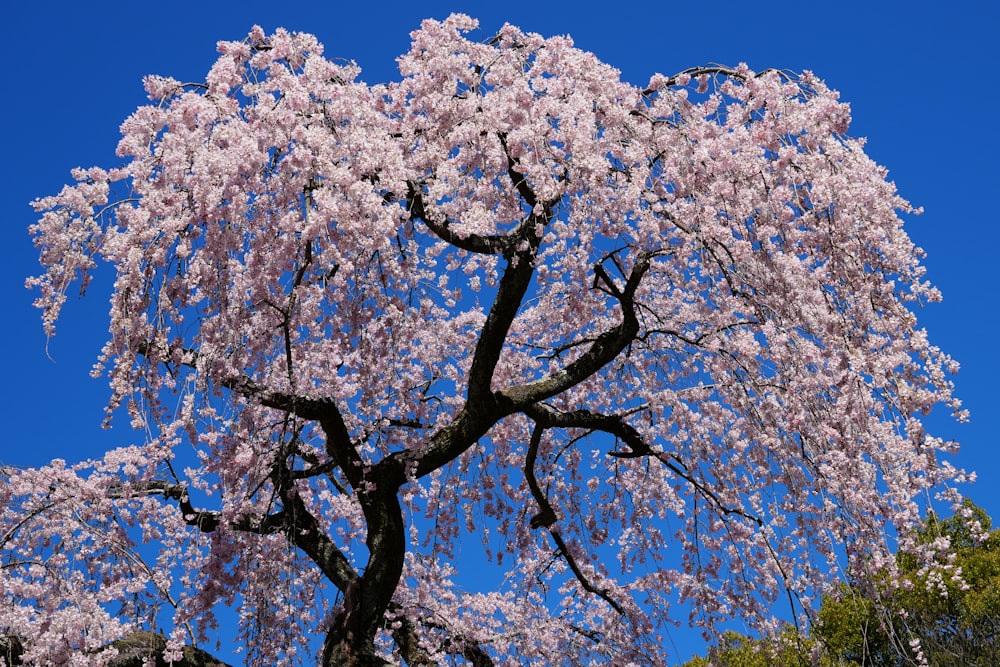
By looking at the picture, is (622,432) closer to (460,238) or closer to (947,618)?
(460,238)

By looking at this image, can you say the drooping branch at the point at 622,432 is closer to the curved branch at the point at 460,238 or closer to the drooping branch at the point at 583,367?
the drooping branch at the point at 583,367

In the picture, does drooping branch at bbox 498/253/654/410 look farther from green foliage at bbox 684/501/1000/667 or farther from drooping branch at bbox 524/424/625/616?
green foliage at bbox 684/501/1000/667

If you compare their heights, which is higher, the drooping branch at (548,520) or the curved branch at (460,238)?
the curved branch at (460,238)

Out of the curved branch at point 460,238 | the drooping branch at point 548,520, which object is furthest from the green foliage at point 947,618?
the curved branch at point 460,238

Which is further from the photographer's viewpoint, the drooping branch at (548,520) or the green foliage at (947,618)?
the green foliage at (947,618)

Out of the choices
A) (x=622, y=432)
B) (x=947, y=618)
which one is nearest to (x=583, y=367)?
(x=622, y=432)

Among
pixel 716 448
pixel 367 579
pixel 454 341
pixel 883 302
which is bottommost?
pixel 367 579

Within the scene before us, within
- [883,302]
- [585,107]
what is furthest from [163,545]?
[883,302]

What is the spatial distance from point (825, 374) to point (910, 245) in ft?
3.22

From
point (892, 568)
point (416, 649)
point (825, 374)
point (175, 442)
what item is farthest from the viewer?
point (416, 649)

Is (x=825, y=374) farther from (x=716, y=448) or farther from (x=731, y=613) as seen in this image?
(x=731, y=613)

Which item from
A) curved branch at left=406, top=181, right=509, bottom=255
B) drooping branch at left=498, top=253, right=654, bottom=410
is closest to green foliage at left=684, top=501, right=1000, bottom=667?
drooping branch at left=498, top=253, right=654, bottom=410

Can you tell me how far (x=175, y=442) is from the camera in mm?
6688

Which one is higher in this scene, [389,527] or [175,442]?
[175,442]
